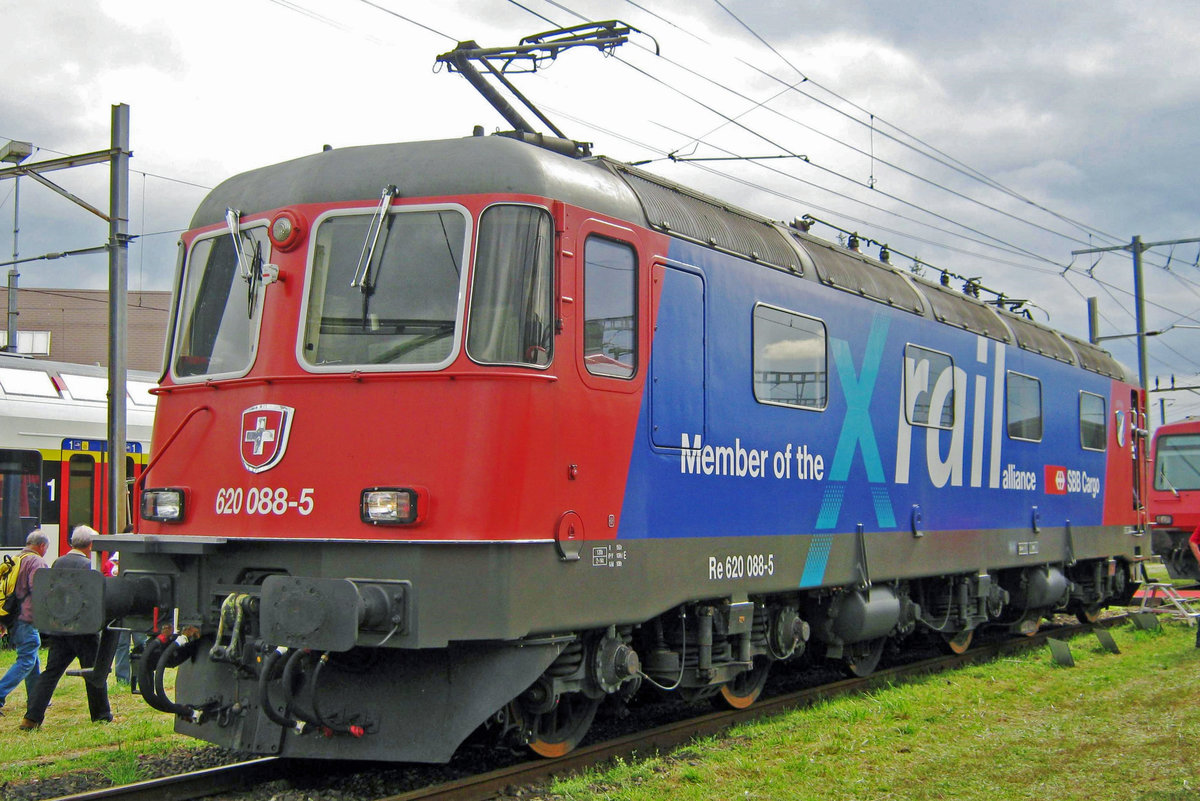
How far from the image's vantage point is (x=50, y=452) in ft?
48.2

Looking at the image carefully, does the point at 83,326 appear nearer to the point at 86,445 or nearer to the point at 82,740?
the point at 86,445

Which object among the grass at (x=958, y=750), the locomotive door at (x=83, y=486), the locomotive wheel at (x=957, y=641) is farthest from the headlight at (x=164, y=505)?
the locomotive wheel at (x=957, y=641)

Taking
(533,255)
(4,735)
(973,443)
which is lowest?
(4,735)

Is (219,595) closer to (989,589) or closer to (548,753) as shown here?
(548,753)

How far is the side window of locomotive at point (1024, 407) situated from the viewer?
12787 mm

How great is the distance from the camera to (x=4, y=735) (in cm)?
870

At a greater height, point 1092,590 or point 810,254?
point 810,254

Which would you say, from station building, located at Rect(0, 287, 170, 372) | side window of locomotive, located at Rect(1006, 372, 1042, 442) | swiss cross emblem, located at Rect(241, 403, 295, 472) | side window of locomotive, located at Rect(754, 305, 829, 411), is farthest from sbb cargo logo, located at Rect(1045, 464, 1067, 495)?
station building, located at Rect(0, 287, 170, 372)

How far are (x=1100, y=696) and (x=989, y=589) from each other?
2257mm

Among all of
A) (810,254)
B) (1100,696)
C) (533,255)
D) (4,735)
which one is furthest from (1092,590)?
(4,735)

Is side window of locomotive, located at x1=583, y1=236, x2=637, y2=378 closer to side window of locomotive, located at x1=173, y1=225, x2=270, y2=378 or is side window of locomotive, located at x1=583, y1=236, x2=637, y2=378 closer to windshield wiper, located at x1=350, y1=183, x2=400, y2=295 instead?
windshield wiper, located at x1=350, y1=183, x2=400, y2=295

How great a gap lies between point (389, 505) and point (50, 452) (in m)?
10.4

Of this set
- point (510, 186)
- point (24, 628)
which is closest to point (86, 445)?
point (24, 628)

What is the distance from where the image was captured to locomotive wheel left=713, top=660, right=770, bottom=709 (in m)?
9.05
